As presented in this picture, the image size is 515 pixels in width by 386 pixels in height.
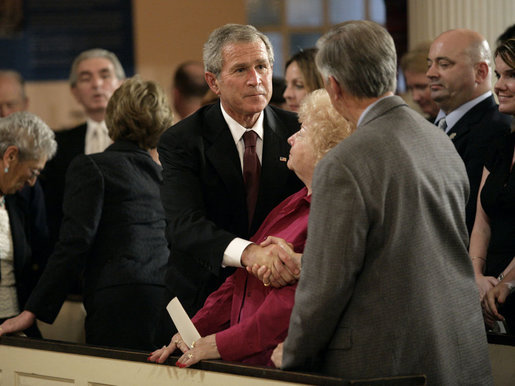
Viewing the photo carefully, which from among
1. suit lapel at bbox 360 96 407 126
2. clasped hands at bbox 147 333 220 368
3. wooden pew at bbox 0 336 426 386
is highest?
suit lapel at bbox 360 96 407 126

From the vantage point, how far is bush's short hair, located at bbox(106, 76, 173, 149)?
3338 millimetres

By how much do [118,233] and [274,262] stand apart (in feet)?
3.89

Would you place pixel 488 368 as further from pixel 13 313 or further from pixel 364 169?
pixel 13 313

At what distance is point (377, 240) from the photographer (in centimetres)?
199

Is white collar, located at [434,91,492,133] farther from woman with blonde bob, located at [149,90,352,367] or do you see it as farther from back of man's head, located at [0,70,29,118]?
back of man's head, located at [0,70,29,118]

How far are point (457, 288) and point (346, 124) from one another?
1.95ft

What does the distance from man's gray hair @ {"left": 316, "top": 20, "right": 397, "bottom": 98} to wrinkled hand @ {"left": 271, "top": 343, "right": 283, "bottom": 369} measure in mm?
747

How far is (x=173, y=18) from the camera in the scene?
26.1 ft

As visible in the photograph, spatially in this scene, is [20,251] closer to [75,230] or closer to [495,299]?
[75,230]

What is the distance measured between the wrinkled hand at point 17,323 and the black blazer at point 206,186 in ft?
2.03

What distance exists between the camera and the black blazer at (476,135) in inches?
132

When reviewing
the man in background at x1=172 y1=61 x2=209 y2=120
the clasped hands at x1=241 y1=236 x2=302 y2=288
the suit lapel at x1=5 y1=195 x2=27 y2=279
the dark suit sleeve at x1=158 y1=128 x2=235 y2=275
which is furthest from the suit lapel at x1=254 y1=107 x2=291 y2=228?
the man in background at x1=172 y1=61 x2=209 y2=120

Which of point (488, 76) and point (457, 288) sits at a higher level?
point (488, 76)

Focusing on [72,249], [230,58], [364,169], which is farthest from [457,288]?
[72,249]
